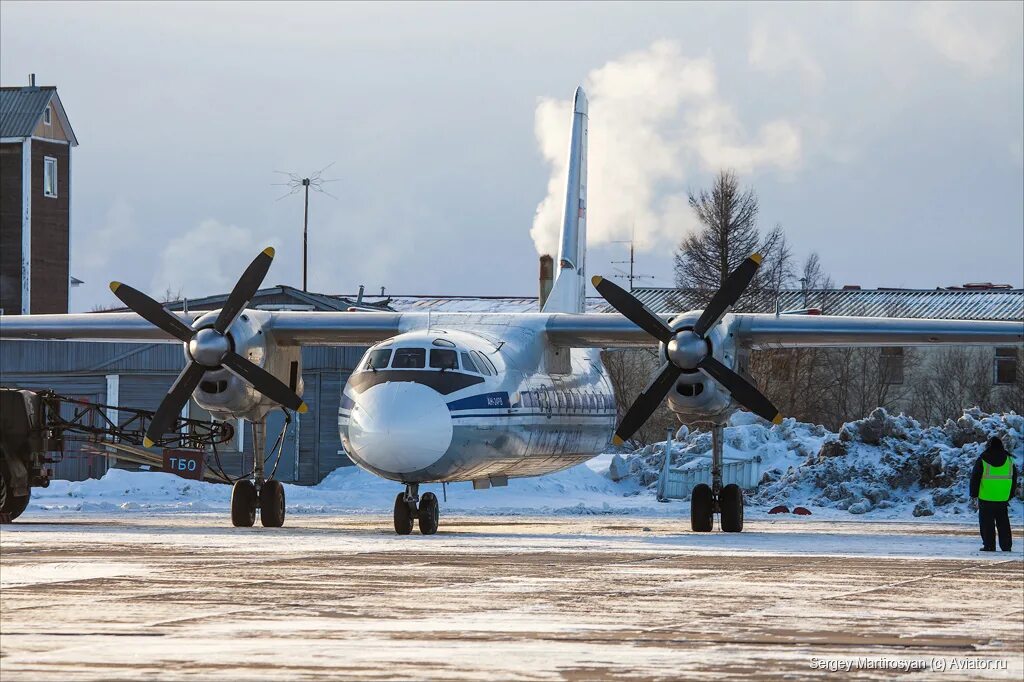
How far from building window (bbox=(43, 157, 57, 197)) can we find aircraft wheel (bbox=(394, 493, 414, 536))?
4118 centimetres

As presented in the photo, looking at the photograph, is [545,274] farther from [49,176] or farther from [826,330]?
[49,176]

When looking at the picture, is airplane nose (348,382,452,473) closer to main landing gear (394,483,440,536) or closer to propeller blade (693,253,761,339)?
main landing gear (394,483,440,536)

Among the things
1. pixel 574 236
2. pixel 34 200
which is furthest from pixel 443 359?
pixel 34 200

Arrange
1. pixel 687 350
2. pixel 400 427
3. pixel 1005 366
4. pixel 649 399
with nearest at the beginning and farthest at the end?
pixel 400 427 < pixel 687 350 < pixel 649 399 < pixel 1005 366

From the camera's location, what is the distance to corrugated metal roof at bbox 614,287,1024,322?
6506 cm

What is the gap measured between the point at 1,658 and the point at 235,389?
51.6 ft

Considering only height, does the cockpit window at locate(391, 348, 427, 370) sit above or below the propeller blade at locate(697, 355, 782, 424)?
above

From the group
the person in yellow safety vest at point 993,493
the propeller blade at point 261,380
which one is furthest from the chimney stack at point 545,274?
the person in yellow safety vest at point 993,493

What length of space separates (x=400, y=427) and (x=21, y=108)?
4272 centimetres

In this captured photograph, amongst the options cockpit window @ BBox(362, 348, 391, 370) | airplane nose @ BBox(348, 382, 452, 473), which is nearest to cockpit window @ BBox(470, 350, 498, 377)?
cockpit window @ BBox(362, 348, 391, 370)

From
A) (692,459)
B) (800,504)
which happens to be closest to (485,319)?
(800,504)

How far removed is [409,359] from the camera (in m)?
22.5

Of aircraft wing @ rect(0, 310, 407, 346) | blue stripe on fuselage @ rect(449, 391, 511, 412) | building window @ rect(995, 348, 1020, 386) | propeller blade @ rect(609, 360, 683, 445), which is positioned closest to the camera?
blue stripe on fuselage @ rect(449, 391, 511, 412)

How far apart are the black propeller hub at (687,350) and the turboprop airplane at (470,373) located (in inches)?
0.9
